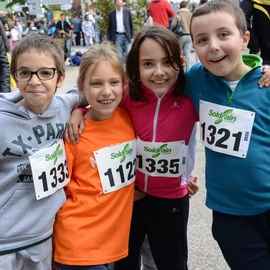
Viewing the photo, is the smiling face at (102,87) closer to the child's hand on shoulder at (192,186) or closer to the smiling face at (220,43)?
the smiling face at (220,43)

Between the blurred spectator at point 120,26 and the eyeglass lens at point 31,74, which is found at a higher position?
the eyeglass lens at point 31,74

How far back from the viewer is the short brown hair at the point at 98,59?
1.76 m

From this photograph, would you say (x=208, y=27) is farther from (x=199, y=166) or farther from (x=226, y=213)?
(x=199, y=166)

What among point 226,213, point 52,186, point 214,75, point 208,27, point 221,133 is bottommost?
point 226,213

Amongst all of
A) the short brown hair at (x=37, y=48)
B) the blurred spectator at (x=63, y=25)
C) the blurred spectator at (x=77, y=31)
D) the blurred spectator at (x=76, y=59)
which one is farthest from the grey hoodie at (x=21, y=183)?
the blurred spectator at (x=77, y=31)

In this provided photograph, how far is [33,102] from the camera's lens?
1.56m

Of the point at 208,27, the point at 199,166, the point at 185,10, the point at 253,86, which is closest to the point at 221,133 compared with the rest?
the point at 253,86

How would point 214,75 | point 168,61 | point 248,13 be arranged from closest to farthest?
1. point 214,75
2. point 168,61
3. point 248,13

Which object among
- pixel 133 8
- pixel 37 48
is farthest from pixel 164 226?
pixel 133 8

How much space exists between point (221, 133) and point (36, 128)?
938 mm

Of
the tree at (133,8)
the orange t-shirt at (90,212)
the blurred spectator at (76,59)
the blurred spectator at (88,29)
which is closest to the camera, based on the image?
the orange t-shirt at (90,212)

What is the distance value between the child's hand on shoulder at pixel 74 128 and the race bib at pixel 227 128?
68cm

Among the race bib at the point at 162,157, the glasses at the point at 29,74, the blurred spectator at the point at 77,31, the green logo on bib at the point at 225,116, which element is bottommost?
the blurred spectator at the point at 77,31

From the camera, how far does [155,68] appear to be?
1.78m
